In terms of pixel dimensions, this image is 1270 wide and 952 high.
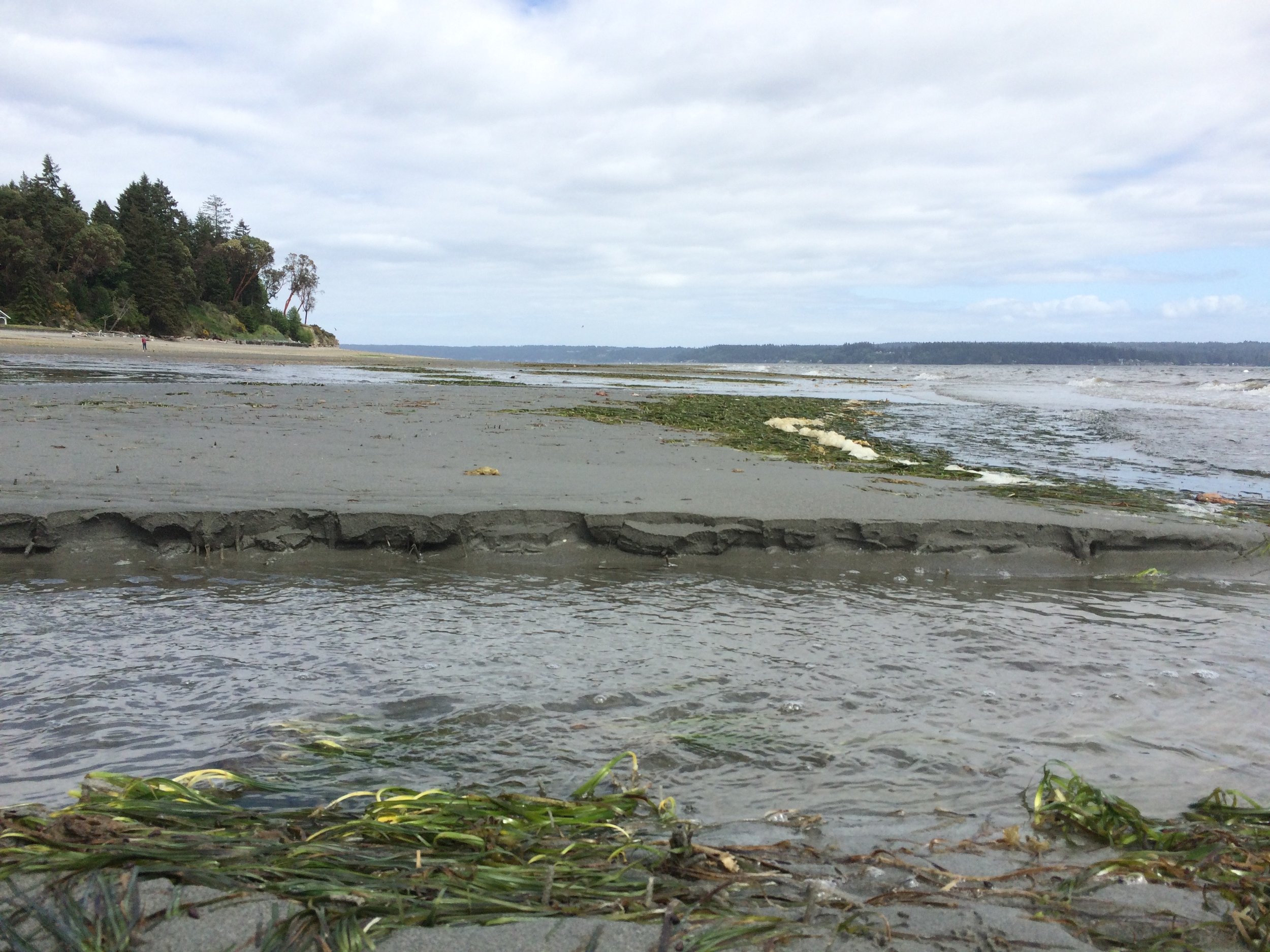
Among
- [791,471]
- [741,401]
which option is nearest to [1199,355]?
[741,401]

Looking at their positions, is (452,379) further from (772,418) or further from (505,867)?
(505,867)

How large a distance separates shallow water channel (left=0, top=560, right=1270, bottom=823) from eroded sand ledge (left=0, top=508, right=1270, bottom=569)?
0.45 m

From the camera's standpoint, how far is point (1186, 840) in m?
2.71

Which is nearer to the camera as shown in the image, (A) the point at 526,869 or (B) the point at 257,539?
(A) the point at 526,869

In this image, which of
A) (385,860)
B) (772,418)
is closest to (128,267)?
(772,418)

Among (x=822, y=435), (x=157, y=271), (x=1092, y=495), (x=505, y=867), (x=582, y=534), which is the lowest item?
(x=505, y=867)

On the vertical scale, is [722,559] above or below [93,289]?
below

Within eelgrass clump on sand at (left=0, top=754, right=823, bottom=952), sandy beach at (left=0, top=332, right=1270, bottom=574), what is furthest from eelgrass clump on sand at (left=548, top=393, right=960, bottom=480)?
eelgrass clump on sand at (left=0, top=754, right=823, bottom=952)

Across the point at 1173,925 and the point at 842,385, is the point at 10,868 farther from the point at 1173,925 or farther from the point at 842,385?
the point at 842,385

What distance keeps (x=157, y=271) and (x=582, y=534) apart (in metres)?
67.4

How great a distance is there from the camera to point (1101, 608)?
5637 millimetres

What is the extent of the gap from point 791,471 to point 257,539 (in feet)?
18.9

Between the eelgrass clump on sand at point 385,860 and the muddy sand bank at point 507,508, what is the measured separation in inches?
146

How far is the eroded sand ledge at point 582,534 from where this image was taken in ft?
19.7
